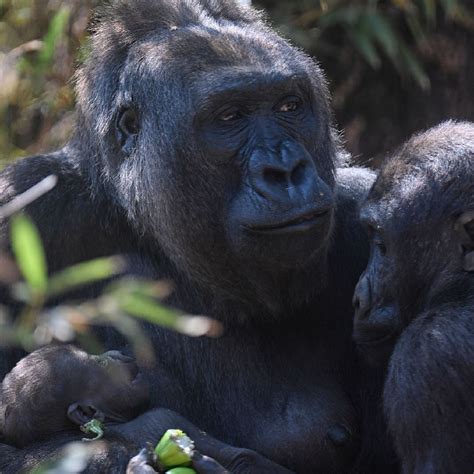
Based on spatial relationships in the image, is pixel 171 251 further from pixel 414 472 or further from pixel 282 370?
pixel 414 472

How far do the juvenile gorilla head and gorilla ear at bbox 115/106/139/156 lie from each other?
99cm

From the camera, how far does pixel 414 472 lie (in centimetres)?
421

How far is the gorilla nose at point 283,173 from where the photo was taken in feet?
14.8

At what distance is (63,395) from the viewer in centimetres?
475

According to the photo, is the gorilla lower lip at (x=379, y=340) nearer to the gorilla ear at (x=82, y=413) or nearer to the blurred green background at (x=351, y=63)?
the gorilla ear at (x=82, y=413)

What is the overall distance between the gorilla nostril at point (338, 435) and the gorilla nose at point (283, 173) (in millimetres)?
1029

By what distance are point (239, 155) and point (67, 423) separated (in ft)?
3.98

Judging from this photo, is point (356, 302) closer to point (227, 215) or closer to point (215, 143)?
point (227, 215)

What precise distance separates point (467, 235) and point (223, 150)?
973 mm

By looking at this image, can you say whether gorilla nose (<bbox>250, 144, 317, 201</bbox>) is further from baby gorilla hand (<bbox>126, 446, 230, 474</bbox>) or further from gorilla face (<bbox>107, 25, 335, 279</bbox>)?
baby gorilla hand (<bbox>126, 446, 230, 474</bbox>)

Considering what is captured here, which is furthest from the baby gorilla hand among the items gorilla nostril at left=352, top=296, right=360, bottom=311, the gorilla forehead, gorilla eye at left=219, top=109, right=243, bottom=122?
gorilla eye at left=219, top=109, right=243, bottom=122

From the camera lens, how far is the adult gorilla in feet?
15.4

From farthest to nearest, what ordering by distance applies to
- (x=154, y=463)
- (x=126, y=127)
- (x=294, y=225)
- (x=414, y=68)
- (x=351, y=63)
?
(x=351, y=63) → (x=414, y=68) → (x=126, y=127) → (x=294, y=225) → (x=154, y=463)

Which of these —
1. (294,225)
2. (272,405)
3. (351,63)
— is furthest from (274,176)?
(351,63)
